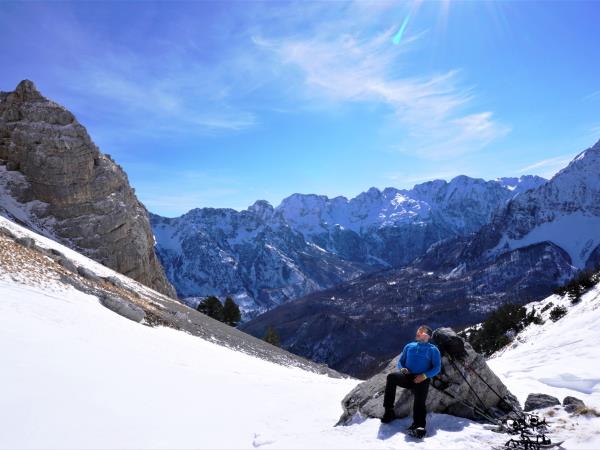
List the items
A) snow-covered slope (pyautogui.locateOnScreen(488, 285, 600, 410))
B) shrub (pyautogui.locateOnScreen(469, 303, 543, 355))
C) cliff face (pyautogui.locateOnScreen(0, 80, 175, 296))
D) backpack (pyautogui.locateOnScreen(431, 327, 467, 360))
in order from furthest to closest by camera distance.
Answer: cliff face (pyautogui.locateOnScreen(0, 80, 175, 296)), shrub (pyautogui.locateOnScreen(469, 303, 543, 355)), snow-covered slope (pyautogui.locateOnScreen(488, 285, 600, 410)), backpack (pyautogui.locateOnScreen(431, 327, 467, 360))

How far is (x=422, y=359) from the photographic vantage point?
11.5 meters

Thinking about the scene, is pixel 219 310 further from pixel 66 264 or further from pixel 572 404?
pixel 572 404

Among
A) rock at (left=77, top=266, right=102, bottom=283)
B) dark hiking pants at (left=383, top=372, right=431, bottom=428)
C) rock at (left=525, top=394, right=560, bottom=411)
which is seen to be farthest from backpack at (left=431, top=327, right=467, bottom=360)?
rock at (left=77, top=266, right=102, bottom=283)

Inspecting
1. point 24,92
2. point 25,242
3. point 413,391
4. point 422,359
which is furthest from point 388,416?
point 24,92

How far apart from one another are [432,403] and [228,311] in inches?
2996

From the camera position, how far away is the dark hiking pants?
1044 centimetres

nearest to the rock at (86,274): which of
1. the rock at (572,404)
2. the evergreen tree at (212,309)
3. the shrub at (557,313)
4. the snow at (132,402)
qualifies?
the snow at (132,402)

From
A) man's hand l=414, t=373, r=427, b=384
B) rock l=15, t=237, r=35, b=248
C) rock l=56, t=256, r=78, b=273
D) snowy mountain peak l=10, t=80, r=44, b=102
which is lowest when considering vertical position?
man's hand l=414, t=373, r=427, b=384

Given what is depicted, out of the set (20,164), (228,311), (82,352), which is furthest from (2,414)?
(228,311)

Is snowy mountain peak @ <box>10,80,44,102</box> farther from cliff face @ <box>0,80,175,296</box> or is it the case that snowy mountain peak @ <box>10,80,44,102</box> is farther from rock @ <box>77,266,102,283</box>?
rock @ <box>77,266,102,283</box>

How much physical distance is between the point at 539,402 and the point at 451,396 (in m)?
2.79

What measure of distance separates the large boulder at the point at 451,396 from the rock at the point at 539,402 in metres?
0.32

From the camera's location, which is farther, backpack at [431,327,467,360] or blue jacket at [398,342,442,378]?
backpack at [431,327,467,360]

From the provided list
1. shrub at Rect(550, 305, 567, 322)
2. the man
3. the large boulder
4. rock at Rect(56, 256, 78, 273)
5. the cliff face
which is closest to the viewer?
the man
